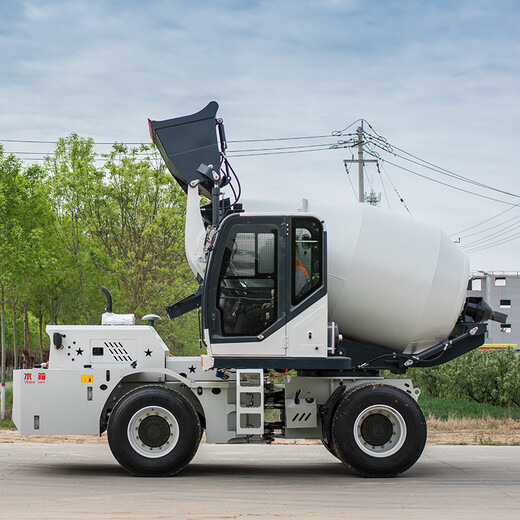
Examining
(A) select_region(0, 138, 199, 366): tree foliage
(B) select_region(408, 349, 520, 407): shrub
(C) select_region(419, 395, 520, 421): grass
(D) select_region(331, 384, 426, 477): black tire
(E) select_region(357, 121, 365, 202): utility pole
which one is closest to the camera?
(D) select_region(331, 384, 426, 477): black tire

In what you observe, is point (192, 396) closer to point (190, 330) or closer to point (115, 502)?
point (115, 502)

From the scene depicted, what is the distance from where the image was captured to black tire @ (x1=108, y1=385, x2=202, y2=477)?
1045cm

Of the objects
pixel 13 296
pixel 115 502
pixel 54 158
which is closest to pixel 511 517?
pixel 115 502

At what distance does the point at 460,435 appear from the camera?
55.5ft

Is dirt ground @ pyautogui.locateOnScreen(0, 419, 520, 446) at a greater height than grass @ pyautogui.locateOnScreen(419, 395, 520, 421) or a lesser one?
lesser

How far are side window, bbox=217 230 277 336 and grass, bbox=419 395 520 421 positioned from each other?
9512mm

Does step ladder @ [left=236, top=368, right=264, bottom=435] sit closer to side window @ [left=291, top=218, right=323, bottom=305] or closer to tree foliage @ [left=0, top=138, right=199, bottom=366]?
side window @ [left=291, top=218, right=323, bottom=305]

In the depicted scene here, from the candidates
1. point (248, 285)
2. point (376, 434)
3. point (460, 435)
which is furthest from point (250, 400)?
point (460, 435)

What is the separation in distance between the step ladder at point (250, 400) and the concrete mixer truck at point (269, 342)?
0.02 metres

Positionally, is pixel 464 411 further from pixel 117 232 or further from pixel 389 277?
pixel 117 232

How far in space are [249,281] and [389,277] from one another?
1.92 metres

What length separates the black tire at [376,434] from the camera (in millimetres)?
10516

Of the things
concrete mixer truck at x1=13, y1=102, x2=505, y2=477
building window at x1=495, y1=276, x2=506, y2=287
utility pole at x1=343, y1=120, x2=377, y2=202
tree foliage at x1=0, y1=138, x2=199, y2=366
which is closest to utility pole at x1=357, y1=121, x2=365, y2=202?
utility pole at x1=343, y1=120, x2=377, y2=202

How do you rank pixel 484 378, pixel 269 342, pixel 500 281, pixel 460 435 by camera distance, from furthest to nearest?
1. pixel 500 281
2. pixel 484 378
3. pixel 460 435
4. pixel 269 342
